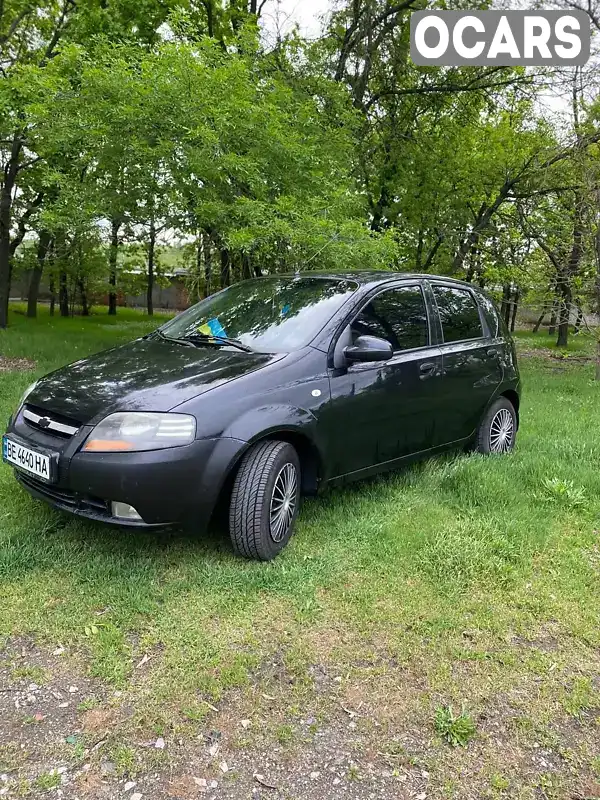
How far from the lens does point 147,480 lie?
2.83 m

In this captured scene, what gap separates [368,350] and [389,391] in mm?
450

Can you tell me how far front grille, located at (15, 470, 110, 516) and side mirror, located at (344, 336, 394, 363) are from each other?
62.9 inches

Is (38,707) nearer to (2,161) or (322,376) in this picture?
(322,376)

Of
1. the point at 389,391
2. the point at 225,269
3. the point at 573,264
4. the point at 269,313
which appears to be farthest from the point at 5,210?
the point at 389,391

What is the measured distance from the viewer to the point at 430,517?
12.4 ft

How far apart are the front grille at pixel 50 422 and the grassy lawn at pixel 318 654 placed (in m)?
0.64

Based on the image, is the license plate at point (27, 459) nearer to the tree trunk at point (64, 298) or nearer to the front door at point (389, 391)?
the front door at point (389, 391)

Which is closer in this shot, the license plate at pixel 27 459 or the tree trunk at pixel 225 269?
the license plate at pixel 27 459

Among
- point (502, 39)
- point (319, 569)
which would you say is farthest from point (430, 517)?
point (502, 39)

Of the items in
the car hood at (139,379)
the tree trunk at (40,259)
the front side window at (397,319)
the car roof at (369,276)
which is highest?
the tree trunk at (40,259)

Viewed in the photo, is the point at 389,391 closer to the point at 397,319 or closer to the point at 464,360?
the point at 397,319

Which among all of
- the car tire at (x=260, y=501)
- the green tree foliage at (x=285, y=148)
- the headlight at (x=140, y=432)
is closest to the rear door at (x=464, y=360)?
the car tire at (x=260, y=501)

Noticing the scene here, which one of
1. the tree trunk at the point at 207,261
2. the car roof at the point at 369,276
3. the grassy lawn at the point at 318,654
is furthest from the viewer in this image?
the tree trunk at the point at 207,261

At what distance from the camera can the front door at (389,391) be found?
11.8 ft
